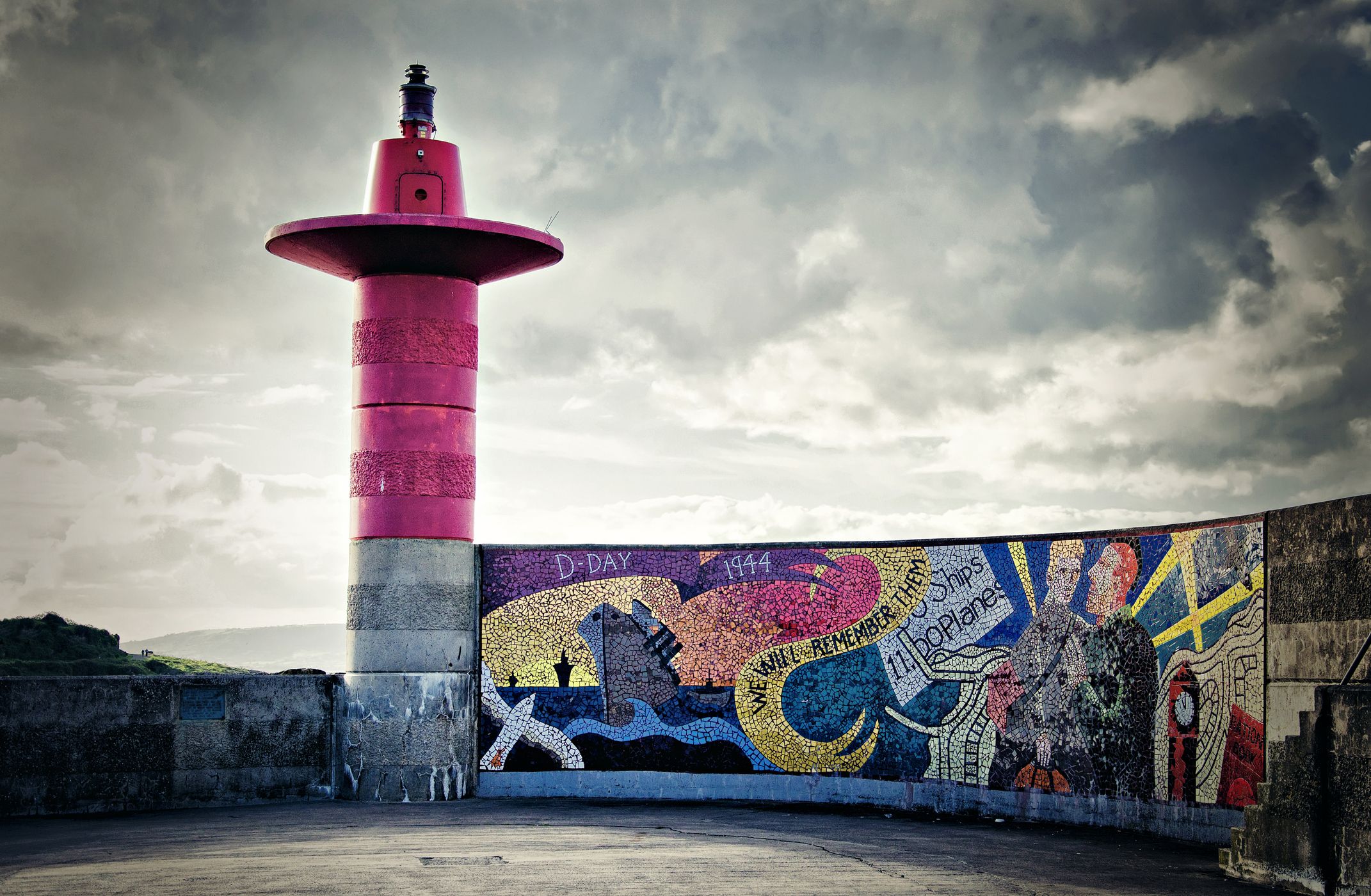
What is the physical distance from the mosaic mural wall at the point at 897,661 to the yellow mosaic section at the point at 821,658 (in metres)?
0.03

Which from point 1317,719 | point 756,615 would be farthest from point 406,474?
point 1317,719

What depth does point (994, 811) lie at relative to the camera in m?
16.7

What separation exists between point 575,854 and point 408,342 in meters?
7.89

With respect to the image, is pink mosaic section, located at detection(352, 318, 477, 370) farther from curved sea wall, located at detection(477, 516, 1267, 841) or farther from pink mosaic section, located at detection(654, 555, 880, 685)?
pink mosaic section, located at detection(654, 555, 880, 685)

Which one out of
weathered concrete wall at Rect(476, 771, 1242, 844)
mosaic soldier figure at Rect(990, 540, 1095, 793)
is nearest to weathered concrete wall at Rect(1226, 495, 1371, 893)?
weathered concrete wall at Rect(476, 771, 1242, 844)

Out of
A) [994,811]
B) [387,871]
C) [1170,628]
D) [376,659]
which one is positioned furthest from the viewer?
[376,659]

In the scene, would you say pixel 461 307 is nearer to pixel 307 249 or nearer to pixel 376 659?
pixel 307 249

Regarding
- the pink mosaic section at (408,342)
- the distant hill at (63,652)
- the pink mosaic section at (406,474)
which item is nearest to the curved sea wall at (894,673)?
the pink mosaic section at (406,474)

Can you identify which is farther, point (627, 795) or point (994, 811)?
point (627, 795)

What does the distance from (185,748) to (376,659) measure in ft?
8.46

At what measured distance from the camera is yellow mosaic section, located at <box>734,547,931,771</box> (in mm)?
18016

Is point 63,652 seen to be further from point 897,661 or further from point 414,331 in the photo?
point 897,661

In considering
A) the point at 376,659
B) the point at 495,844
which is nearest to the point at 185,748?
the point at 376,659

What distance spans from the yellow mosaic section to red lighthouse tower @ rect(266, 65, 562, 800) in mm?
3917
